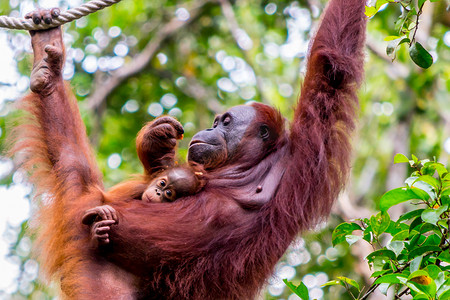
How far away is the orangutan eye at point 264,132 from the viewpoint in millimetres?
4653

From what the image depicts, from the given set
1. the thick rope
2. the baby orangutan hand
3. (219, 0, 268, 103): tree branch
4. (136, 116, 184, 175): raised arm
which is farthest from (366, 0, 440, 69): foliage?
(219, 0, 268, 103): tree branch

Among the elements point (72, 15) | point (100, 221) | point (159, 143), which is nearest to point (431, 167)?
point (100, 221)

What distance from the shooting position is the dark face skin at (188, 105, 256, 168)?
4.50 metres

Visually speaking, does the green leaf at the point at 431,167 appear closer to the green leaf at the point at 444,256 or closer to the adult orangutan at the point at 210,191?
the green leaf at the point at 444,256

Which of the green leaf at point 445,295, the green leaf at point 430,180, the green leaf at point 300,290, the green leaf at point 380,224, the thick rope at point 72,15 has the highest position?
the thick rope at point 72,15

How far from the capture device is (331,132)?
4.16m

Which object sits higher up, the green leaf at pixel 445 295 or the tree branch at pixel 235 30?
the green leaf at pixel 445 295

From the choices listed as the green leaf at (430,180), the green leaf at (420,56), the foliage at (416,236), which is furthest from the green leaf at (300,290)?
the green leaf at (420,56)

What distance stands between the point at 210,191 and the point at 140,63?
21.1ft

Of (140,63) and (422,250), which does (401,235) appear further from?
(140,63)

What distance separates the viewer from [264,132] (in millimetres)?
4680

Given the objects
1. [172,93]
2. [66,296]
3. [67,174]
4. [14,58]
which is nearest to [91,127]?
[14,58]

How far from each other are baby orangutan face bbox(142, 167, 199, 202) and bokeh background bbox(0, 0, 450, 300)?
4.00m

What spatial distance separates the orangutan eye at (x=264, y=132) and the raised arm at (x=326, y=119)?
40 cm
